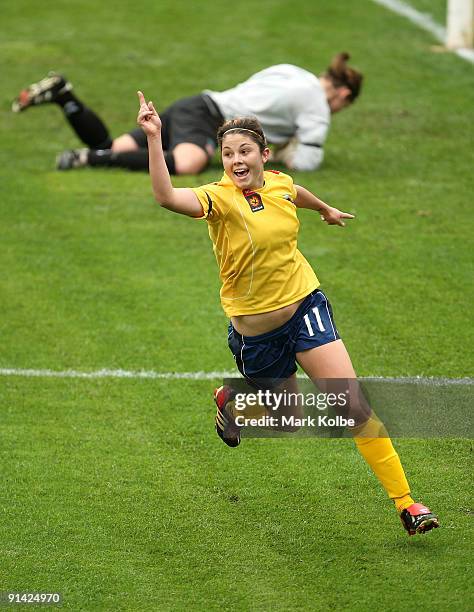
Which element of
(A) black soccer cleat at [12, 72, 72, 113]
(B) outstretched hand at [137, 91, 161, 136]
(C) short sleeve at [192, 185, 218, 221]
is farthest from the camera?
(A) black soccer cleat at [12, 72, 72, 113]

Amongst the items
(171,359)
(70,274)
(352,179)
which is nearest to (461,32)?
(352,179)

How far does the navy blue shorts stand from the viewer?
572 centimetres

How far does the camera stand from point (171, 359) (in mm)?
8070

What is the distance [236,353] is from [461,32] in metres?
10.4

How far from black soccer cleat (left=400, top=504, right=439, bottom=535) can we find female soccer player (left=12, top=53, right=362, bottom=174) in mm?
6174

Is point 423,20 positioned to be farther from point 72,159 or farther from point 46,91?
point 72,159

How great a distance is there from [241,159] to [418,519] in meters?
1.84

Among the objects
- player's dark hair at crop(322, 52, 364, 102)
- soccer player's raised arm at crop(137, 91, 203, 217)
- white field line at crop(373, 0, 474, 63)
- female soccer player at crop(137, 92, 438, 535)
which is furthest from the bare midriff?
white field line at crop(373, 0, 474, 63)

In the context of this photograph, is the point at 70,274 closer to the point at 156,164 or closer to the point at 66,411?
the point at 66,411

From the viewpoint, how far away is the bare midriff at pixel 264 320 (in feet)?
19.0

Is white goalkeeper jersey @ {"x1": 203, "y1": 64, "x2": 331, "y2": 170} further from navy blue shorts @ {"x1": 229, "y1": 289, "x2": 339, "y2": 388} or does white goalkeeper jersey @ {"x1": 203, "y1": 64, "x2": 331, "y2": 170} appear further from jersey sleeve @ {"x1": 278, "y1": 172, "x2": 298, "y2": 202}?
navy blue shorts @ {"x1": 229, "y1": 289, "x2": 339, "y2": 388}

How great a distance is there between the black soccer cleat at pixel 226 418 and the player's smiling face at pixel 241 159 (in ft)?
3.59

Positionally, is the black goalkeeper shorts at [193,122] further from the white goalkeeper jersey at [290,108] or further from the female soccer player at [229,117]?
the white goalkeeper jersey at [290,108]

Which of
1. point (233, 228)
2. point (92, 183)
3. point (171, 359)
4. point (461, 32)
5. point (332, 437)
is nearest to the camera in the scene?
point (233, 228)
